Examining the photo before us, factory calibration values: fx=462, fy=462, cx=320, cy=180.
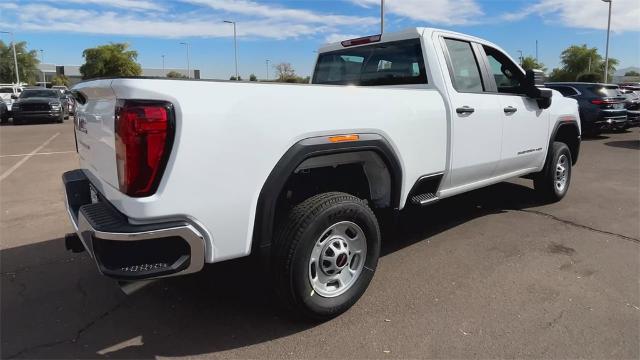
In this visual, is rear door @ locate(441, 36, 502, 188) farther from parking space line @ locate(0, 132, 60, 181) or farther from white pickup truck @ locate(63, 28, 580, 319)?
parking space line @ locate(0, 132, 60, 181)

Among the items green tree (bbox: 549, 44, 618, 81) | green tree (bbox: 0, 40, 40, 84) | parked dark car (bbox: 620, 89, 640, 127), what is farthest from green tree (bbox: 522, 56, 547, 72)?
green tree (bbox: 0, 40, 40, 84)

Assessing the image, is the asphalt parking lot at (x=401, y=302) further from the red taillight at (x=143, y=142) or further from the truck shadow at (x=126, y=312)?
the red taillight at (x=143, y=142)

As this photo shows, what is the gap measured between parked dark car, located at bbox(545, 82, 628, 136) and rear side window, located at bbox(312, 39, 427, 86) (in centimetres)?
1101

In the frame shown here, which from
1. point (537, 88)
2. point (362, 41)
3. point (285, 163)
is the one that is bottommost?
point (285, 163)

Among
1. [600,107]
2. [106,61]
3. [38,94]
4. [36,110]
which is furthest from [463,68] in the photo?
[106,61]

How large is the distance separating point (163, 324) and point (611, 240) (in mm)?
4250

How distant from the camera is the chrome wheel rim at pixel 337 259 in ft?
9.73

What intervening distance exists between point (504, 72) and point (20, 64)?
88995 millimetres

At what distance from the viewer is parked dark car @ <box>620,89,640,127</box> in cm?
1507

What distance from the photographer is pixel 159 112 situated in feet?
7.25

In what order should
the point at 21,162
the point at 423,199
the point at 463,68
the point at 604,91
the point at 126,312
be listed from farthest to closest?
the point at 604,91, the point at 21,162, the point at 463,68, the point at 423,199, the point at 126,312

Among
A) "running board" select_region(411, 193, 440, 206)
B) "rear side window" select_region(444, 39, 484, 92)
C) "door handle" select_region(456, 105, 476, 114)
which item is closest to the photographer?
"running board" select_region(411, 193, 440, 206)

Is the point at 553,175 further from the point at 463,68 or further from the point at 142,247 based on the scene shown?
the point at 142,247

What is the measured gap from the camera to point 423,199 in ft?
12.3
